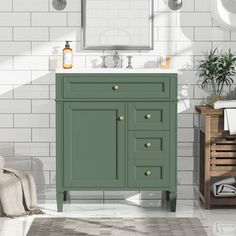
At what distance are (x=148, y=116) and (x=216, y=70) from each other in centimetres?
77

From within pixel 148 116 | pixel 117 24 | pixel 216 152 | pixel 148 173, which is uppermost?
pixel 117 24

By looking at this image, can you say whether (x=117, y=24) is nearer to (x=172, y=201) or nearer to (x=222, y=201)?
(x=172, y=201)

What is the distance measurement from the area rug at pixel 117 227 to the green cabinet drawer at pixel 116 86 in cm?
95

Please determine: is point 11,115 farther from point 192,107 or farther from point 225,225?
point 225,225

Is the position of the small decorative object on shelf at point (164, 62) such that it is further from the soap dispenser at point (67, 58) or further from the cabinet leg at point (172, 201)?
the cabinet leg at point (172, 201)

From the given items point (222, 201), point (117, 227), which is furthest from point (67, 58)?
point (222, 201)

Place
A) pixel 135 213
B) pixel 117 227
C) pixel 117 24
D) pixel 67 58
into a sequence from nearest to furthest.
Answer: pixel 117 227, pixel 135 213, pixel 67 58, pixel 117 24

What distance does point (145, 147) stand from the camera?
6117 millimetres

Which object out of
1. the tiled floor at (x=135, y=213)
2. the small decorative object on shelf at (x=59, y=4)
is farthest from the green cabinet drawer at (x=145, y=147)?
the small decorative object on shelf at (x=59, y=4)

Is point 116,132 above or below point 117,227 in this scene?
above

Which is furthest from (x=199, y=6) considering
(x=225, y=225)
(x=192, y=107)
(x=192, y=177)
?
(x=225, y=225)

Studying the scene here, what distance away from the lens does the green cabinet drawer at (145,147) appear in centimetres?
611

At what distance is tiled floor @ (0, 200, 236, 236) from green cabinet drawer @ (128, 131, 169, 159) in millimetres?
458

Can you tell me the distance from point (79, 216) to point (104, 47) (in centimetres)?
146
